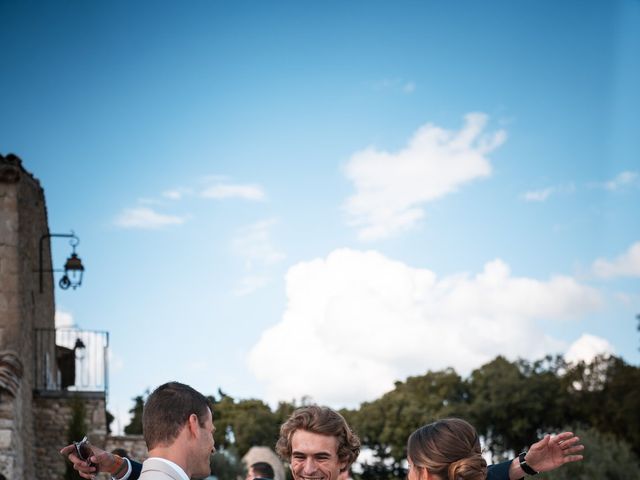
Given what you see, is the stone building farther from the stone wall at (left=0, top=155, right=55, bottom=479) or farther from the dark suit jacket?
the dark suit jacket

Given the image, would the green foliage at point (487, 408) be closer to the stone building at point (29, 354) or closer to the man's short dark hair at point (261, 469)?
the stone building at point (29, 354)

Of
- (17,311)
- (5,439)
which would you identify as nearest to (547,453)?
(5,439)

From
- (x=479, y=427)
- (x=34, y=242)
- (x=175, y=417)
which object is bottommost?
(x=175, y=417)

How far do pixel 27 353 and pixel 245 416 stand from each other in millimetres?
27830

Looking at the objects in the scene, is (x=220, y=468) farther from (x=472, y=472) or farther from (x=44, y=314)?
(x=472, y=472)

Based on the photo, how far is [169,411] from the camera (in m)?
3.50

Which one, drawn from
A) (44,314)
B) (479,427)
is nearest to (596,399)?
(479,427)

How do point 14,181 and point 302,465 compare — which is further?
point 14,181

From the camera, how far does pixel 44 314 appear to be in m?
19.3

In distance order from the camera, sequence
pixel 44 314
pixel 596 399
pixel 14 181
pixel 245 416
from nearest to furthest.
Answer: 1. pixel 14 181
2. pixel 44 314
3. pixel 596 399
4. pixel 245 416

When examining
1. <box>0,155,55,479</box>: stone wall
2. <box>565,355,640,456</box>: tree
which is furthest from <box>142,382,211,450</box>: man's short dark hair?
<box>565,355,640,456</box>: tree

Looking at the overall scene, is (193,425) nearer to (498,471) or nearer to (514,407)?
(498,471)

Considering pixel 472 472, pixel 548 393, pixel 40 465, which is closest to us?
pixel 472 472

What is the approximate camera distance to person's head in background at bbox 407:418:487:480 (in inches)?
149
